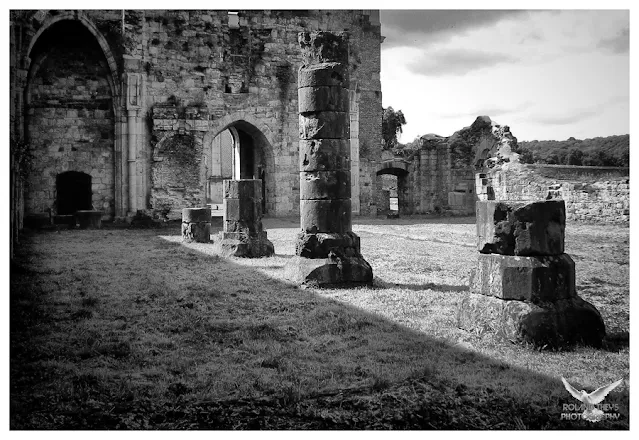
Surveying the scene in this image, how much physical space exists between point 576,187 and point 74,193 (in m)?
16.5

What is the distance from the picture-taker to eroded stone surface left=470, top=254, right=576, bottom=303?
5633mm

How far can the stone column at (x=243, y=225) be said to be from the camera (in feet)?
40.9

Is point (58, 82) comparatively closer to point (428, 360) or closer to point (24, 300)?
point (24, 300)

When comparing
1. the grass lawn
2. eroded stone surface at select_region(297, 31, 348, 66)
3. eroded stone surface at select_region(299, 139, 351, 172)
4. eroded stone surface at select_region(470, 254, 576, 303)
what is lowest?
the grass lawn

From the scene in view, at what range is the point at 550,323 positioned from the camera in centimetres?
548

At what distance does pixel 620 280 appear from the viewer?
Answer: 9016mm

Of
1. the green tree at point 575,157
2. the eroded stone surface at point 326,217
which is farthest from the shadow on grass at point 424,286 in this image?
the green tree at point 575,157

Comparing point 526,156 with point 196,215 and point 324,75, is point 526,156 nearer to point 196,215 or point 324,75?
point 196,215

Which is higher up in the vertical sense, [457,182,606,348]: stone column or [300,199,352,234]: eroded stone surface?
[300,199,352,234]: eroded stone surface

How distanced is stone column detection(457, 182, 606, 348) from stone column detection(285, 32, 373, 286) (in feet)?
11.0

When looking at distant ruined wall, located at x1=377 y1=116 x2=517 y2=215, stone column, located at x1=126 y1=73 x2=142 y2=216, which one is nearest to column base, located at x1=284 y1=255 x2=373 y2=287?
stone column, located at x1=126 y1=73 x2=142 y2=216

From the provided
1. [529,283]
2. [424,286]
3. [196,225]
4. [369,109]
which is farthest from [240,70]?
[529,283]

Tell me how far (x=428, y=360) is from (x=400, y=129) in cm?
4080

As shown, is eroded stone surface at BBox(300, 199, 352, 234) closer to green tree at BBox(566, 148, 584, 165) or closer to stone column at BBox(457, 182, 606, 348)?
stone column at BBox(457, 182, 606, 348)
